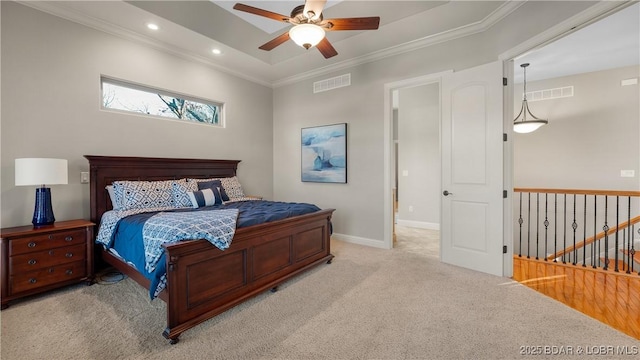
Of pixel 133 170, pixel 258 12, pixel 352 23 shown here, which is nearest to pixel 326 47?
pixel 352 23

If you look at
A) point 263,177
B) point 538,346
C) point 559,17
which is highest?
point 559,17

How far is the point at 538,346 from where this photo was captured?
180cm

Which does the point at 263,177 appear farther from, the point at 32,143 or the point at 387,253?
the point at 32,143

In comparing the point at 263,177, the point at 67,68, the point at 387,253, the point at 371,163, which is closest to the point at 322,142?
the point at 371,163

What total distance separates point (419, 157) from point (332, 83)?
107 inches

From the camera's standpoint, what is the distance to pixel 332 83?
4.56 meters

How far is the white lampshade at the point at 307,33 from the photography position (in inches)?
89.0

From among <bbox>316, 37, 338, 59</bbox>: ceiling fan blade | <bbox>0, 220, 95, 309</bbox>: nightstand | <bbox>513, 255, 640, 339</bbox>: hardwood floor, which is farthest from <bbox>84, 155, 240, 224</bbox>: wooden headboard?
<bbox>513, 255, 640, 339</bbox>: hardwood floor

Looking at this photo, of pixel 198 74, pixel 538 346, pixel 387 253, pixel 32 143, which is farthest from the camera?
pixel 198 74

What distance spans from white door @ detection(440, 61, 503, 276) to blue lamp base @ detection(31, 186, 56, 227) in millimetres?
4442

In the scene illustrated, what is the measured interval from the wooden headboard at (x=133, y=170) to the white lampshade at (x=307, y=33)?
2589 millimetres

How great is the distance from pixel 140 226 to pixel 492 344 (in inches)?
114

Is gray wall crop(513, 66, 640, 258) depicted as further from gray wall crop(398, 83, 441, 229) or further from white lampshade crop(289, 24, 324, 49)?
white lampshade crop(289, 24, 324, 49)

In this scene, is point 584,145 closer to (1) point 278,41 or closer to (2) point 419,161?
(2) point 419,161
